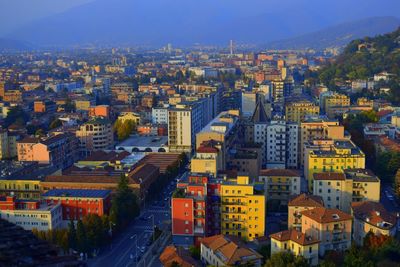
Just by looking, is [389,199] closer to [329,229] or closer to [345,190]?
[345,190]

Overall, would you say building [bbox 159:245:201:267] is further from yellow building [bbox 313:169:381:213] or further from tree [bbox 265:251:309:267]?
yellow building [bbox 313:169:381:213]

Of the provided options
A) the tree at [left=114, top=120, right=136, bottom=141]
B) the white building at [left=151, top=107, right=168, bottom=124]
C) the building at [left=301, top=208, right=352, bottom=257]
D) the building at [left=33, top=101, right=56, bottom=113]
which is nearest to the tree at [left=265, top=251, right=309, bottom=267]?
the building at [left=301, top=208, right=352, bottom=257]

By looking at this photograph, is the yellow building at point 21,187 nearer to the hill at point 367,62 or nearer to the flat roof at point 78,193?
the flat roof at point 78,193

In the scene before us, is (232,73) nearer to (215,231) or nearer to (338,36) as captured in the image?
(215,231)

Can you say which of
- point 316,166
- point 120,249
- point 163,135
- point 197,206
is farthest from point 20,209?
point 163,135

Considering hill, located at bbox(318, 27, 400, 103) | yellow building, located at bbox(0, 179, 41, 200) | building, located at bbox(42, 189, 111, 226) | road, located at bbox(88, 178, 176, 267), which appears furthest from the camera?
hill, located at bbox(318, 27, 400, 103)

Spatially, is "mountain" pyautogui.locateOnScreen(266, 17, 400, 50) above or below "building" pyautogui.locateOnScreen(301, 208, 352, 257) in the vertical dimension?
above

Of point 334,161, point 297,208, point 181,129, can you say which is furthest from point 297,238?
point 181,129
